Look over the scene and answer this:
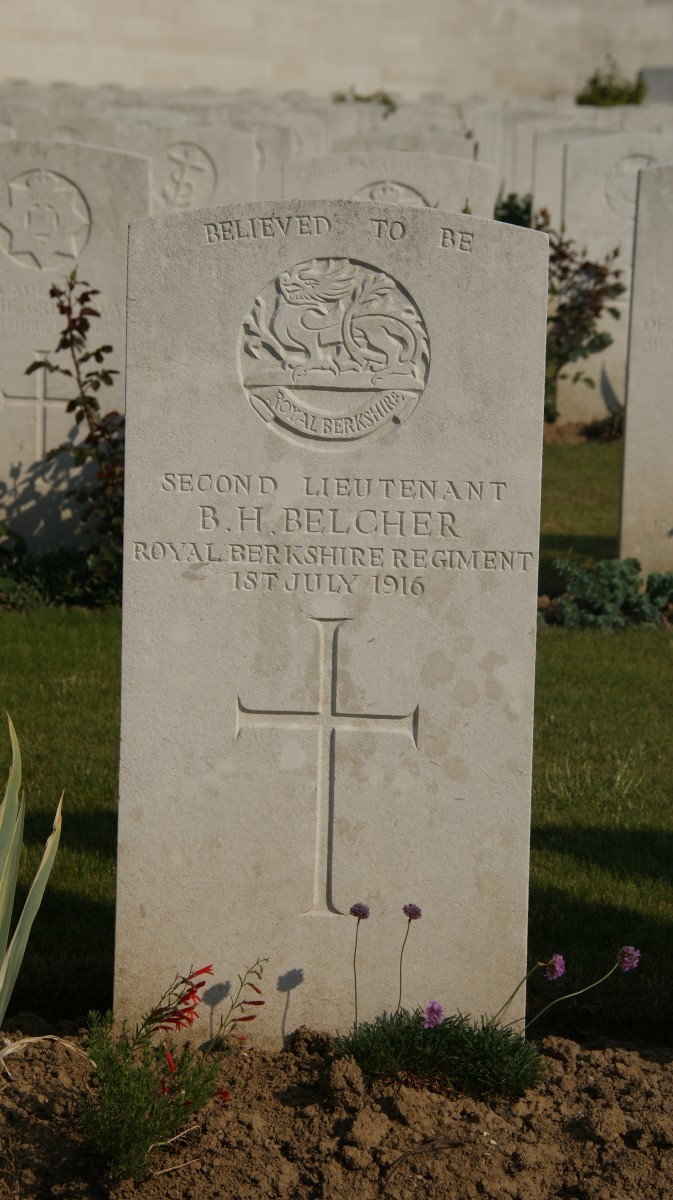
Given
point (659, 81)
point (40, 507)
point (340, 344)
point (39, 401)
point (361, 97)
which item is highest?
point (659, 81)

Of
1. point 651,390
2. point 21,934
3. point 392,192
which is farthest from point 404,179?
point 21,934

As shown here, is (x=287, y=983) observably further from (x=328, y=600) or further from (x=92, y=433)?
(x=92, y=433)

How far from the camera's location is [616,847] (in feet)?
14.3

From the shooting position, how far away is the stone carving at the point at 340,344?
3113mm

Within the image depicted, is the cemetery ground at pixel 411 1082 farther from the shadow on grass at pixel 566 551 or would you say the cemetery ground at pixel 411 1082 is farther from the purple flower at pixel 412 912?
the shadow on grass at pixel 566 551

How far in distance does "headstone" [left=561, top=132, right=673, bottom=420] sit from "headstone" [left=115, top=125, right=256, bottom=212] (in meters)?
2.70

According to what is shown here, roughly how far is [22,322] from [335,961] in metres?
4.89

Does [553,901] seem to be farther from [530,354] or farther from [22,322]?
[22,322]

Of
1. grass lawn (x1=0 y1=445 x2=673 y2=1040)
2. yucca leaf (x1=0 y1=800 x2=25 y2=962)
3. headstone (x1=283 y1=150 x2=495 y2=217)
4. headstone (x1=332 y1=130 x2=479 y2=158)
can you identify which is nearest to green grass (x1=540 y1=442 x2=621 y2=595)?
grass lawn (x1=0 y1=445 x2=673 y2=1040)

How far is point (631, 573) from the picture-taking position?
715 centimetres

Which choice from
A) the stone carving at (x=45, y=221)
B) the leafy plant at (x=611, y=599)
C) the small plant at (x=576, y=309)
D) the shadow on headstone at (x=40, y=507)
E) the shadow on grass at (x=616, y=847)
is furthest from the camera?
the small plant at (x=576, y=309)

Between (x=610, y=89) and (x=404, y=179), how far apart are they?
775 inches

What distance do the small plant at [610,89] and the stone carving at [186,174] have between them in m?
15.9

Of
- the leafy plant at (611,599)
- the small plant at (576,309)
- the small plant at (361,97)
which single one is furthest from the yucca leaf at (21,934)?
the small plant at (361,97)
